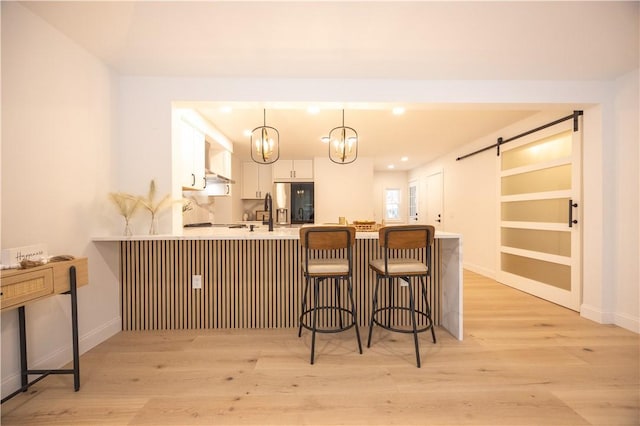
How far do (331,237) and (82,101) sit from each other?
2.18 metres

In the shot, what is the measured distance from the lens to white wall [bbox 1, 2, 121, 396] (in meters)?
1.70

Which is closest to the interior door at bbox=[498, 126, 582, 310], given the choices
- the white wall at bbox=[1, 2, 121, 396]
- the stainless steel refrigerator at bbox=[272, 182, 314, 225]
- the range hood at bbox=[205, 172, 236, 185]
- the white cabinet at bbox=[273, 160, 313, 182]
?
the stainless steel refrigerator at bbox=[272, 182, 314, 225]

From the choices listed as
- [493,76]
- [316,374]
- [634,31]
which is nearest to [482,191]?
[493,76]

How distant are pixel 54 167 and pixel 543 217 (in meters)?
4.99

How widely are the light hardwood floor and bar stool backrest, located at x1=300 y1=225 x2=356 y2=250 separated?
2.78 feet

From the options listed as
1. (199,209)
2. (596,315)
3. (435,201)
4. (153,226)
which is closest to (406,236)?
(153,226)

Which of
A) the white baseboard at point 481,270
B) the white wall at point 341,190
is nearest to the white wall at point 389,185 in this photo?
the white wall at point 341,190

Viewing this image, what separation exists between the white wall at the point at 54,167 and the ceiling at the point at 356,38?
0.20 meters

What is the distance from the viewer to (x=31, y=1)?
5.65 feet

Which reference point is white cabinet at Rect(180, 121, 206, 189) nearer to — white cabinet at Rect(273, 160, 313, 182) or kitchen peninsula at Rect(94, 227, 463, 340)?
kitchen peninsula at Rect(94, 227, 463, 340)

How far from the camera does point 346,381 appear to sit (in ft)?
6.07

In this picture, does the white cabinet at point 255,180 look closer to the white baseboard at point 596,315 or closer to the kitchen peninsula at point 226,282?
the kitchen peninsula at point 226,282

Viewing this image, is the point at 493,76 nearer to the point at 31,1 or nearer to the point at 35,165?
the point at 31,1

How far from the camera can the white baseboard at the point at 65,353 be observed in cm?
170
